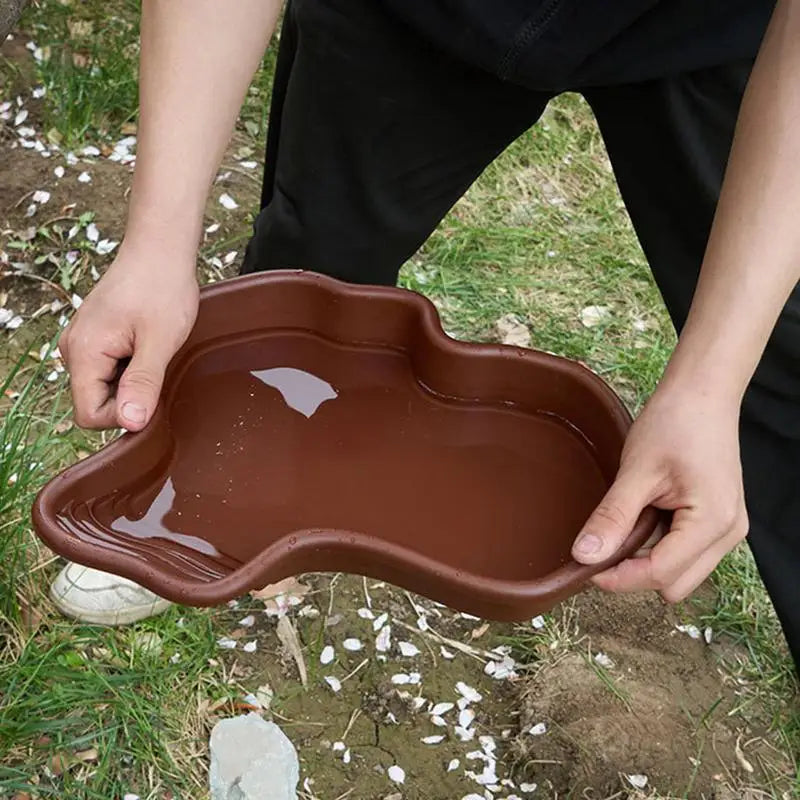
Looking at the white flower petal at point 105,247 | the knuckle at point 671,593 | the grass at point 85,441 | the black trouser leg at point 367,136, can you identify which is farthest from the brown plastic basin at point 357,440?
the white flower petal at point 105,247

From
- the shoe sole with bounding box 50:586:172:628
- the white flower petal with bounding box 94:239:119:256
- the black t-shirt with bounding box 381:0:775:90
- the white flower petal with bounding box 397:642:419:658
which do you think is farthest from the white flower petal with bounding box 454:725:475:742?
the white flower petal with bounding box 94:239:119:256

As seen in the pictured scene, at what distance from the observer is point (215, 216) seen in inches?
88.5

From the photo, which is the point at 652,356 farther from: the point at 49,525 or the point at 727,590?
the point at 49,525

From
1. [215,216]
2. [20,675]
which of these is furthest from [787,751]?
[215,216]

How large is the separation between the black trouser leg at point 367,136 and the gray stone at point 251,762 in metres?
0.66

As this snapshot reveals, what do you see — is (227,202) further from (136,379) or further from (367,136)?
(136,379)

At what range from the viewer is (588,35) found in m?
1.13

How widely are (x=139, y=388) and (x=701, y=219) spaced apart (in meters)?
0.74

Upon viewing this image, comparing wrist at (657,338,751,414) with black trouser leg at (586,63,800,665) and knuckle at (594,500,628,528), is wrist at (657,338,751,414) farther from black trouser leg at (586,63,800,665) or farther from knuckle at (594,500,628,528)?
black trouser leg at (586,63,800,665)

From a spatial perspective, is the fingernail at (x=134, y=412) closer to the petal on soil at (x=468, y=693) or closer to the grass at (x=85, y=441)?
the grass at (x=85, y=441)

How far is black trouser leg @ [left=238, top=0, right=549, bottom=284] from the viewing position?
128cm

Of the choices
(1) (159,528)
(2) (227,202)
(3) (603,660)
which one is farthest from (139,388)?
(2) (227,202)

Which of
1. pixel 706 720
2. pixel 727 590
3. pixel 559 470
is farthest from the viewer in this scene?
pixel 727 590

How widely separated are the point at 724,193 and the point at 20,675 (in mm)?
1092
